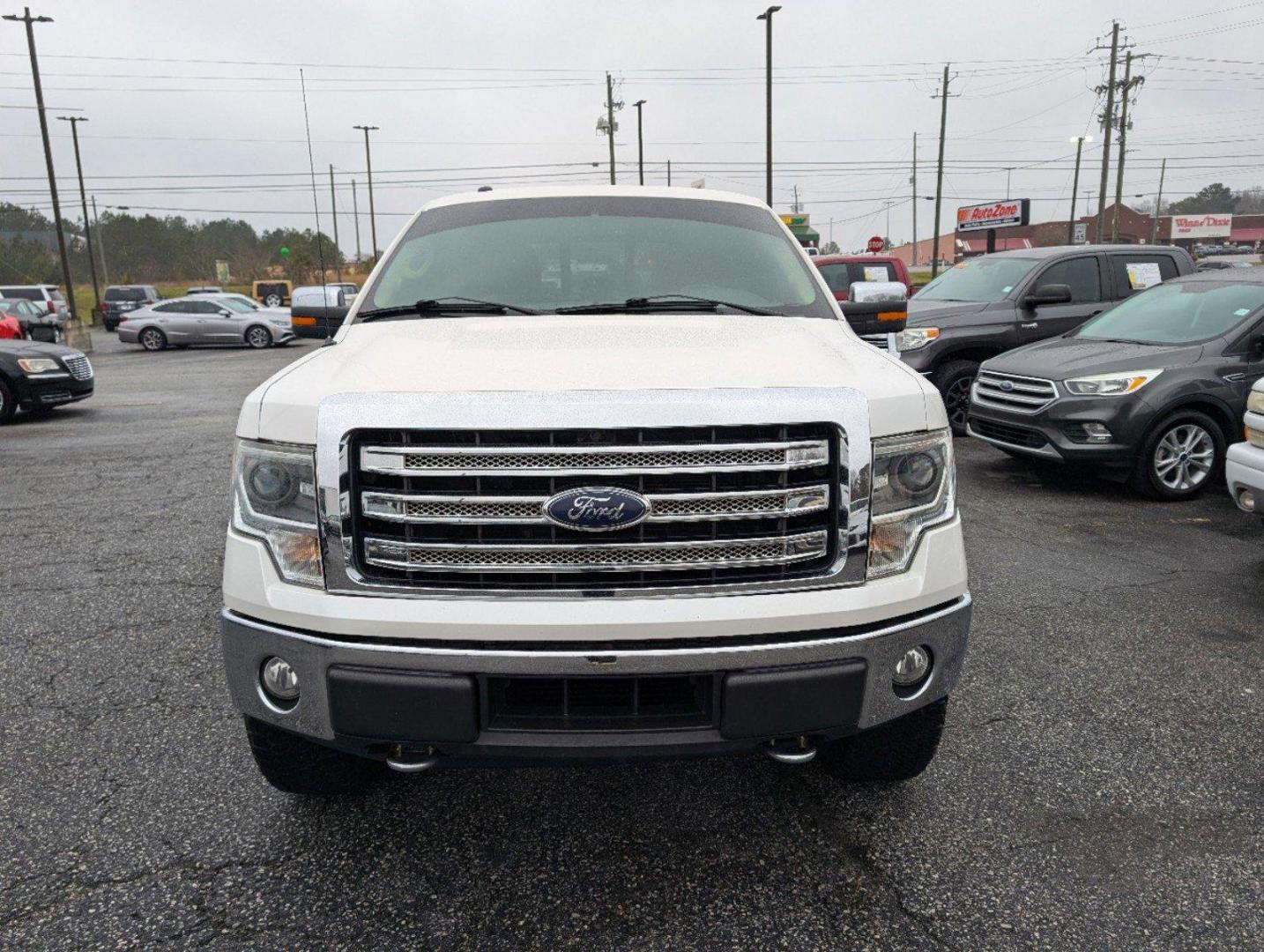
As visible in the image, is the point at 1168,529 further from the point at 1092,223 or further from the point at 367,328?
the point at 1092,223

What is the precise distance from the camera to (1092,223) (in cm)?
9000

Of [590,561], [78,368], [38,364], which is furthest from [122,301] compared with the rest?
[590,561]

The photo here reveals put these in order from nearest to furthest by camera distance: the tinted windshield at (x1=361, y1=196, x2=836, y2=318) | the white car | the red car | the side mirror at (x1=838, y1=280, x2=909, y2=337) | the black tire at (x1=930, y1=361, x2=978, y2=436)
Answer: the tinted windshield at (x1=361, y1=196, x2=836, y2=318) < the side mirror at (x1=838, y1=280, x2=909, y2=337) < the white car < the black tire at (x1=930, y1=361, x2=978, y2=436) < the red car

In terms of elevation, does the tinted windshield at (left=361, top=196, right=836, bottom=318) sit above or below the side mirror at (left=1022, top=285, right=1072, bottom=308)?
above

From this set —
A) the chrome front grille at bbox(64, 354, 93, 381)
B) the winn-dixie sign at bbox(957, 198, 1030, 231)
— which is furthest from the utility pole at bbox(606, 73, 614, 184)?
the chrome front grille at bbox(64, 354, 93, 381)

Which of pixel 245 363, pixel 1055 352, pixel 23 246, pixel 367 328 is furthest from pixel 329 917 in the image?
pixel 23 246

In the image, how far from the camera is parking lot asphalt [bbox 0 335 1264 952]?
7.53 feet

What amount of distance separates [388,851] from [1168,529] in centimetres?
549

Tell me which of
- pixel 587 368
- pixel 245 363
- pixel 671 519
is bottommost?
pixel 245 363

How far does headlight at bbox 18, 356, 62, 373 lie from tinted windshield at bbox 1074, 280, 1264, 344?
11865 millimetres

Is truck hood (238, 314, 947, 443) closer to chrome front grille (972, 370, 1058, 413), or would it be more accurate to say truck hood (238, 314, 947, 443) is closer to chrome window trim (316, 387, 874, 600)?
chrome window trim (316, 387, 874, 600)

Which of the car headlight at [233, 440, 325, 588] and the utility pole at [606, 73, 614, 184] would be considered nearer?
the car headlight at [233, 440, 325, 588]

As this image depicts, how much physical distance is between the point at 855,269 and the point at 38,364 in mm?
11436

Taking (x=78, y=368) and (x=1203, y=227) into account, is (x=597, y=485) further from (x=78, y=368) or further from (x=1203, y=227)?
(x=1203, y=227)
